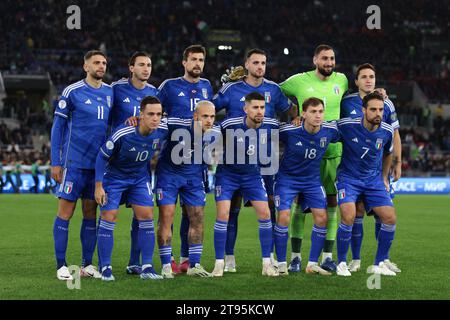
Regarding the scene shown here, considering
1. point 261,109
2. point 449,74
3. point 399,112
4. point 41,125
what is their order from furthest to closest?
point 449,74 → point 399,112 → point 41,125 → point 261,109

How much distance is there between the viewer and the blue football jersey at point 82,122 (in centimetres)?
891

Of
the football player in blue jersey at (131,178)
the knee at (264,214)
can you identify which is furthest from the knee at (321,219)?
the football player in blue jersey at (131,178)

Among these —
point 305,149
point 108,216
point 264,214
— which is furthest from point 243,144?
point 108,216

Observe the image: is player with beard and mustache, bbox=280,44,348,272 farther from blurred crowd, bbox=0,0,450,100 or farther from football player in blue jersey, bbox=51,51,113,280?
blurred crowd, bbox=0,0,450,100

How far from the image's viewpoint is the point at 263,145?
9.26m

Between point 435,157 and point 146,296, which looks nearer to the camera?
point 146,296

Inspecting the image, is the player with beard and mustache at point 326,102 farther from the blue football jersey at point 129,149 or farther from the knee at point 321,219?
the blue football jersey at point 129,149

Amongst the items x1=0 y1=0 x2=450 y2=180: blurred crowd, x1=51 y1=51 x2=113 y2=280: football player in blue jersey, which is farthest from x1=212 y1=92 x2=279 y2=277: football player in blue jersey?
x1=0 y1=0 x2=450 y2=180: blurred crowd

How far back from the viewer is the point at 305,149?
9242 millimetres

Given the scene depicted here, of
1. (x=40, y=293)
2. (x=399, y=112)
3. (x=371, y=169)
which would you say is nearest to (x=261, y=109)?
(x=371, y=169)

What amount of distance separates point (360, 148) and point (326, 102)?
0.88m

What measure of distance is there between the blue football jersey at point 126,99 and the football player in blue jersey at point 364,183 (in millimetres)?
2241
